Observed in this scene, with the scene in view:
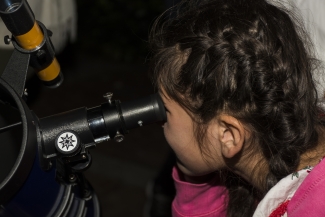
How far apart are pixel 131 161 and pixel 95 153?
160 mm

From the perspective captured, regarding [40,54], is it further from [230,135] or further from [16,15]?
[230,135]

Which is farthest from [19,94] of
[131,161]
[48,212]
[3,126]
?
[131,161]

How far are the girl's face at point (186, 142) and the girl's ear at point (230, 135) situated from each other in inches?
0.9

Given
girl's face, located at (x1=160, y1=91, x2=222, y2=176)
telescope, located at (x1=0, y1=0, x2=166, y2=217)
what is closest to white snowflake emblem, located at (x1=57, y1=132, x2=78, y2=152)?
telescope, located at (x1=0, y1=0, x2=166, y2=217)

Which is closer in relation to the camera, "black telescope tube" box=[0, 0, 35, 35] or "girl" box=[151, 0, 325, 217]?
"black telescope tube" box=[0, 0, 35, 35]

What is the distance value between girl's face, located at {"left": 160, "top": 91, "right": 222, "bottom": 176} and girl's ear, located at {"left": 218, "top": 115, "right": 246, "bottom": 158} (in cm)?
2

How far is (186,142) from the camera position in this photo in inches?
46.7

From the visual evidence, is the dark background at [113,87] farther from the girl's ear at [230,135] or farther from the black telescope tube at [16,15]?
the black telescope tube at [16,15]

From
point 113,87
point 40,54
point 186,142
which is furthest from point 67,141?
point 113,87

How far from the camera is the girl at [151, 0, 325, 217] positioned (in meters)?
1.08

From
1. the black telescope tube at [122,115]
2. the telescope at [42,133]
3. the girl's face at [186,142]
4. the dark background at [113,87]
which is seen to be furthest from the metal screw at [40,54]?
the dark background at [113,87]

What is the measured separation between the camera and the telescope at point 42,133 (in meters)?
0.90

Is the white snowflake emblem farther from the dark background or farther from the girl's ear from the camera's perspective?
the dark background

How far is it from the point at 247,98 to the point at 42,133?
385 millimetres
